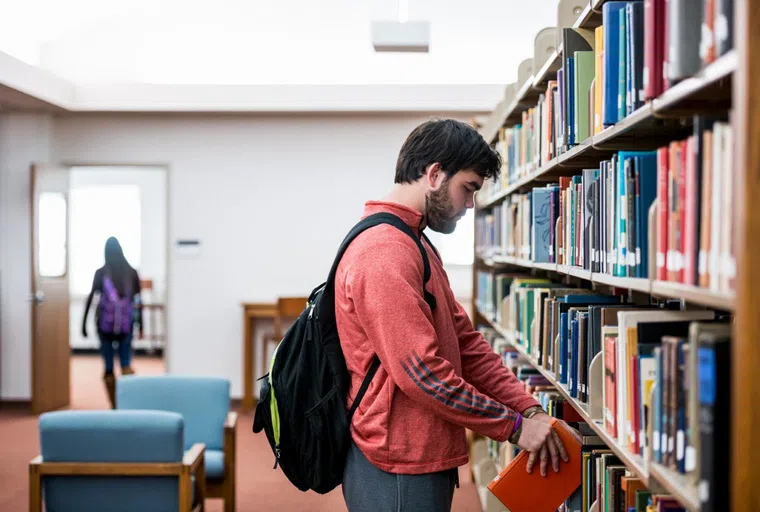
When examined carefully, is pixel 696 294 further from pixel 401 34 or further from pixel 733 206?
pixel 401 34

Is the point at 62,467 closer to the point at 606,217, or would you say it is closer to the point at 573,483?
the point at 573,483

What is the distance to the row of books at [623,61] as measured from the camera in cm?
129

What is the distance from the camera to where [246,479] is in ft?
16.1

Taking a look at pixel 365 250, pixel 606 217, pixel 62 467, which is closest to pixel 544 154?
pixel 606 217

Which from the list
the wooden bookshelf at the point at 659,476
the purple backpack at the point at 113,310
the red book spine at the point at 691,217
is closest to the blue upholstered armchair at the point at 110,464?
the wooden bookshelf at the point at 659,476

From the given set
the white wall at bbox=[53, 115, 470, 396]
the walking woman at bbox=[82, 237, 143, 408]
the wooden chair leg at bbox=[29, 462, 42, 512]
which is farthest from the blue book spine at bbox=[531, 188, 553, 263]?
the walking woman at bbox=[82, 237, 143, 408]

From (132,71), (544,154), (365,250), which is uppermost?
(132,71)

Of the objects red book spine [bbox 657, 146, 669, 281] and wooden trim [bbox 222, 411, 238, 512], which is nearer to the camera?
red book spine [bbox 657, 146, 669, 281]

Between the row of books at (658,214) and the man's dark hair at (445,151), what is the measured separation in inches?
12.1

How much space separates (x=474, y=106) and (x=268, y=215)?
6.83ft

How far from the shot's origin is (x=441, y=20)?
697cm

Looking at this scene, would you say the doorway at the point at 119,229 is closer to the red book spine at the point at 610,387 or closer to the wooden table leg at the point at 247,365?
the wooden table leg at the point at 247,365

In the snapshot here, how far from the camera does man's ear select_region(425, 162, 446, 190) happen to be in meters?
1.89

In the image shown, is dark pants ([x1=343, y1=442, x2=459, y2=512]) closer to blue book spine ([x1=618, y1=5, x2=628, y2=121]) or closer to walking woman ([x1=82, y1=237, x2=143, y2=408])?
blue book spine ([x1=618, y1=5, x2=628, y2=121])
